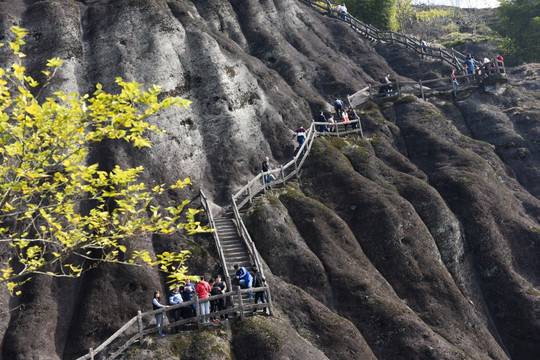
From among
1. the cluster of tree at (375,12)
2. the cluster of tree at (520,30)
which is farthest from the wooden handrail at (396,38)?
the cluster of tree at (520,30)

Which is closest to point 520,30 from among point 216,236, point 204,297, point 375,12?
point 375,12

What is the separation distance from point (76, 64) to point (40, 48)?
300cm

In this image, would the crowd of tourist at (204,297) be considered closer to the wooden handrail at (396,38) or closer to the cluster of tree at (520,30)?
the wooden handrail at (396,38)

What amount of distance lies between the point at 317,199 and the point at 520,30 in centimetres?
5009

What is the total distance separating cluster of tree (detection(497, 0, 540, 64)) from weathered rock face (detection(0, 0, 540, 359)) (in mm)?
15044

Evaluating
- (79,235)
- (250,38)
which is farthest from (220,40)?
(79,235)

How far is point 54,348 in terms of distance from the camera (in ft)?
83.2

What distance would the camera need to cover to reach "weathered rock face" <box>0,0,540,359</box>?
87.2 ft

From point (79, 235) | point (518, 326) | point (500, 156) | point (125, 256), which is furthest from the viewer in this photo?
point (500, 156)

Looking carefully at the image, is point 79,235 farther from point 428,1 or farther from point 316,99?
point 428,1

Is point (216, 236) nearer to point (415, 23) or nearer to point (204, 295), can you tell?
point (204, 295)

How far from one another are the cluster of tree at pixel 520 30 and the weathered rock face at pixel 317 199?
49.4 feet

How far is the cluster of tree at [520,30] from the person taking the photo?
68.2 meters

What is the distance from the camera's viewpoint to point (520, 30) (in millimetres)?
Answer: 70188
